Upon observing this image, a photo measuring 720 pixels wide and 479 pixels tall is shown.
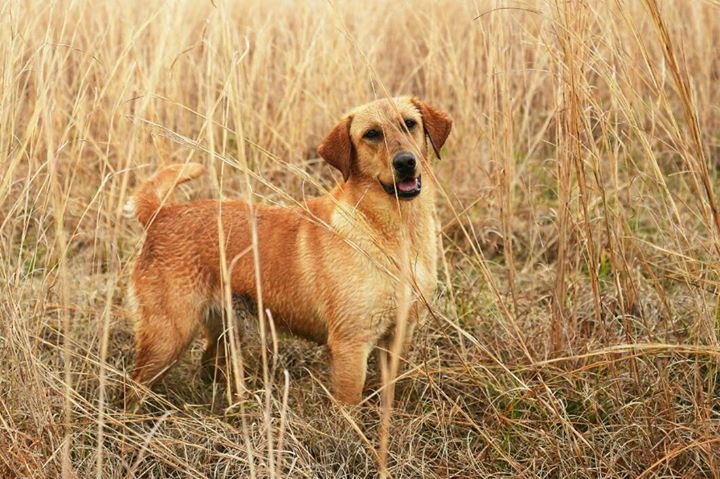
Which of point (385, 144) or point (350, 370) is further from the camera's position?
point (350, 370)

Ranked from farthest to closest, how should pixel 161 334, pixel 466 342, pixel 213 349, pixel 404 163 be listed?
pixel 213 349
pixel 466 342
pixel 161 334
pixel 404 163

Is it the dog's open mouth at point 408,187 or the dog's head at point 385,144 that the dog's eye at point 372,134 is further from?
the dog's open mouth at point 408,187

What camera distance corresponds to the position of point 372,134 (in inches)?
130

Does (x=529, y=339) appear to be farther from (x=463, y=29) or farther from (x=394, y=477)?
(x=463, y=29)

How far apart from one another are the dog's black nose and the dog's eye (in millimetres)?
220

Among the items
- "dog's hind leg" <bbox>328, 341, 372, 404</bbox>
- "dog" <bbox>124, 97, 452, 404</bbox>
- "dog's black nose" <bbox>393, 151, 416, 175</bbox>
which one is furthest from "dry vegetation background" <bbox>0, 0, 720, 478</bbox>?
"dog's black nose" <bbox>393, 151, 416, 175</bbox>

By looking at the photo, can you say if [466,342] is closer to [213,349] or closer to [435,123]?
[435,123]

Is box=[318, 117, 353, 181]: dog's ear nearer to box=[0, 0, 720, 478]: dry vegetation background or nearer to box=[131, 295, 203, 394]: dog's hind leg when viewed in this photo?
box=[0, 0, 720, 478]: dry vegetation background

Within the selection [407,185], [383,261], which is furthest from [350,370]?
[407,185]

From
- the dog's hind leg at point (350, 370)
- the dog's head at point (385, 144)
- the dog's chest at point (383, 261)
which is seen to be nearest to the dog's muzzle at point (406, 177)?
the dog's head at point (385, 144)

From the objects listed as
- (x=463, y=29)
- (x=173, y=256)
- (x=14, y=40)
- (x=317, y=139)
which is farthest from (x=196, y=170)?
(x=463, y=29)

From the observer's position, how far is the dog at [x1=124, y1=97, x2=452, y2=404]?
3234 mm

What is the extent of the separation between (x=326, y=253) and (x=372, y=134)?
511 millimetres

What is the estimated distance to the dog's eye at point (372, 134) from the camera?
3.29 metres
